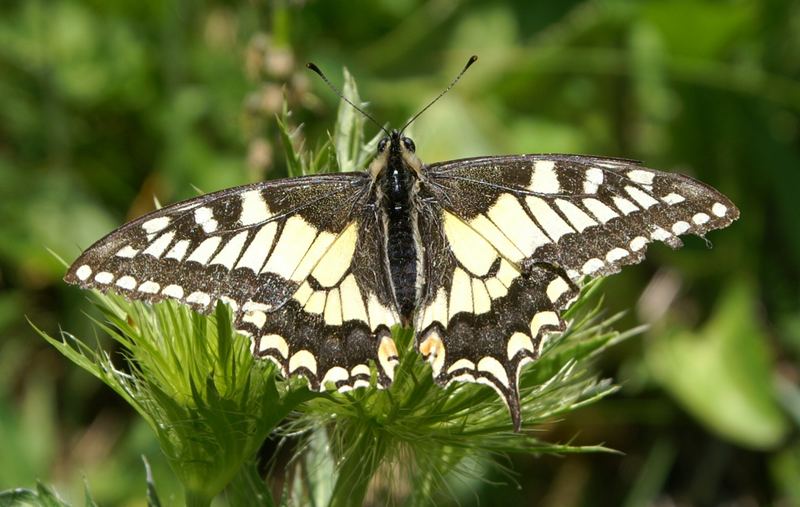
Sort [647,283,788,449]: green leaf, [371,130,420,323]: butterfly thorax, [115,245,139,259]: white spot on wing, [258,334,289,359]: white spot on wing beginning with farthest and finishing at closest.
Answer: [647,283,788,449]: green leaf
[371,130,420,323]: butterfly thorax
[115,245,139,259]: white spot on wing
[258,334,289,359]: white spot on wing

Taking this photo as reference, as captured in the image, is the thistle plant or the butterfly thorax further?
the butterfly thorax

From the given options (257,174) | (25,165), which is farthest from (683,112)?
(25,165)

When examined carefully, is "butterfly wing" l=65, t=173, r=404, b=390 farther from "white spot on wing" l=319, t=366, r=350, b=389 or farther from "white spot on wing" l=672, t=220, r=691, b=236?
"white spot on wing" l=672, t=220, r=691, b=236

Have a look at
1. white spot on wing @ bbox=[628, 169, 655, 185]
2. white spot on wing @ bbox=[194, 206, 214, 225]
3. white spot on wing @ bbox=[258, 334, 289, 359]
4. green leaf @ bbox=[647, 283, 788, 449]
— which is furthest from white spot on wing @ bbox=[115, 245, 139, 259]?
green leaf @ bbox=[647, 283, 788, 449]

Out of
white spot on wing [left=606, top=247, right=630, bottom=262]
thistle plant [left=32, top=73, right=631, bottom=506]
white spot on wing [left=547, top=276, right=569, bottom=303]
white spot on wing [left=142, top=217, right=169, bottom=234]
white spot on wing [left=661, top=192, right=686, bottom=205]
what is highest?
white spot on wing [left=661, top=192, right=686, bottom=205]

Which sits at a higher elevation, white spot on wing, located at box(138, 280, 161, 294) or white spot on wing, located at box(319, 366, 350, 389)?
white spot on wing, located at box(138, 280, 161, 294)

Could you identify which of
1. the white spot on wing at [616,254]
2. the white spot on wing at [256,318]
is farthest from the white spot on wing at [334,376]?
the white spot on wing at [616,254]
